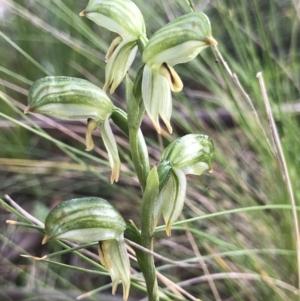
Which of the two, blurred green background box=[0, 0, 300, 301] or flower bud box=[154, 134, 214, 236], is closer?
flower bud box=[154, 134, 214, 236]

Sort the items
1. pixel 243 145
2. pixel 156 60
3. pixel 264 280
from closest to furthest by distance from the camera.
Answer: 1. pixel 156 60
2. pixel 264 280
3. pixel 243 145

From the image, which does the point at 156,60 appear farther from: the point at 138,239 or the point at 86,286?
the point at 86,286

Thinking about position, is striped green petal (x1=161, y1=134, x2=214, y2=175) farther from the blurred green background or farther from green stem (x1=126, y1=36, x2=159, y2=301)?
the blurred green background

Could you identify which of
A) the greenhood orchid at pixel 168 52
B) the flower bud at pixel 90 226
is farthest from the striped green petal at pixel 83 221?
the greenhood orchid at pixel 168 52

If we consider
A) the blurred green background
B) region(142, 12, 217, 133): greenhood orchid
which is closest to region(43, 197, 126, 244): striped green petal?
region(142, 12, 217, 133): greenhood orchid

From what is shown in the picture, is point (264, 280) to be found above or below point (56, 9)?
below

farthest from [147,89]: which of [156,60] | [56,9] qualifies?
[56,9]

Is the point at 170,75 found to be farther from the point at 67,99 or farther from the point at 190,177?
the point at 190,177
